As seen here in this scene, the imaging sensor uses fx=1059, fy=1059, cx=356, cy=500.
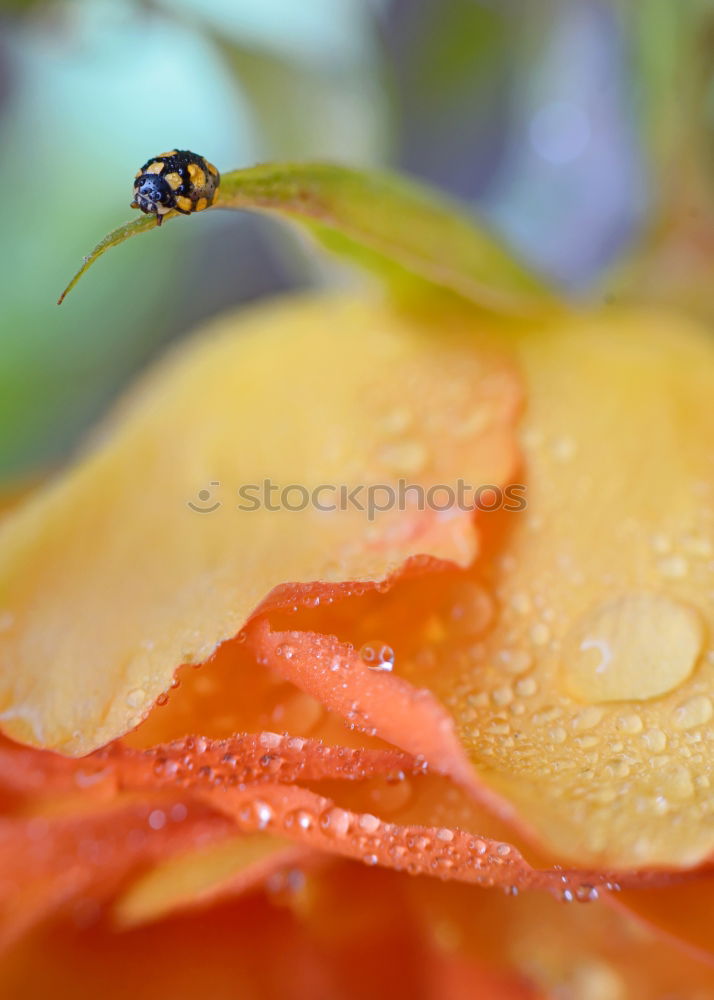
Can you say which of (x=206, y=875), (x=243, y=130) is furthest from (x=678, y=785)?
(x=243, y=130)

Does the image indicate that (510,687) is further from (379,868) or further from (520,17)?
(520,17)

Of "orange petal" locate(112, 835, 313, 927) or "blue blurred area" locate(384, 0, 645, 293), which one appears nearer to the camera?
"orange petal" locate(112, 835, 313, 927)

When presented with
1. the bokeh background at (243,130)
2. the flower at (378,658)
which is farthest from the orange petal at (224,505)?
the bokeh background at (243,130)

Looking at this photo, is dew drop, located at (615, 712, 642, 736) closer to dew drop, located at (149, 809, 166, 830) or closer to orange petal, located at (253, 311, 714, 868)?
orange petal, located at (253, 311, 714, 868)

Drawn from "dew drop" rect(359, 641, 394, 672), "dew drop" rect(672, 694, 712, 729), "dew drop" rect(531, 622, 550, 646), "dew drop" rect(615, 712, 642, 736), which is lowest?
"dew drop" rect(615, 712, 642, 736)

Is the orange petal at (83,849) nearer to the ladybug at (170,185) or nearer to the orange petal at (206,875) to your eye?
the orange petal at (206,875)

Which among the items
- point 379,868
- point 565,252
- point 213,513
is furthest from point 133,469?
point 565,252

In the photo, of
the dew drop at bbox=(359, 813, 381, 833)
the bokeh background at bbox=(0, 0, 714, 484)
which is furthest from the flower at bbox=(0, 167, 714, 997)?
the bokeh background at bbox=(0, 0, 714, 484)
